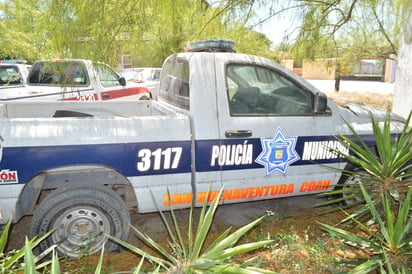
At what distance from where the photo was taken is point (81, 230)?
3.33m

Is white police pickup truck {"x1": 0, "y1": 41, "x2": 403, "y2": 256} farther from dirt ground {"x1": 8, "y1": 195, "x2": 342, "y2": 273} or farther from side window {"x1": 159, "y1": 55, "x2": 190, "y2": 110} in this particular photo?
dirt ground {"x1": 8, "y1": 195, "x2": 342, "y2": 273}

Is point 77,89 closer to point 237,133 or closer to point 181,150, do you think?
point 181,150

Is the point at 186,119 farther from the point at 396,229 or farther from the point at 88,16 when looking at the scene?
the point at 396,229

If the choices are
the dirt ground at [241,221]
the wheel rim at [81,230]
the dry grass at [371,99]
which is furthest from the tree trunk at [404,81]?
the dry grass at [371,99]

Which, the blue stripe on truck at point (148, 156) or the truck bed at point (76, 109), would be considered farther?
the truck bed at point (76, 109)

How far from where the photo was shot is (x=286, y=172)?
3797mm

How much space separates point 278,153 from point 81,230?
6.80 ft

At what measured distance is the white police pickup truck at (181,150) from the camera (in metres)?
3.06

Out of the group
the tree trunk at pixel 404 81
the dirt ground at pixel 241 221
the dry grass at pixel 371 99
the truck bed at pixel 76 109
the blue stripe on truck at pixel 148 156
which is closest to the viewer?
the blue stripe on truck at pixel 148 156

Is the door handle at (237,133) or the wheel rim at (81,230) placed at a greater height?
the door handle at (237,133)

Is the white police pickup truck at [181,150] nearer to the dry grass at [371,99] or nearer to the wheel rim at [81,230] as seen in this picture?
the wheel rim at [81,230]

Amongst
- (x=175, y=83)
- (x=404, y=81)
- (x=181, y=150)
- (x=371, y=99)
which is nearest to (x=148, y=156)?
(x=181, y=150)

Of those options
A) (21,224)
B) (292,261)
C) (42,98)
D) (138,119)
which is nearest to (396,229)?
(292,261)

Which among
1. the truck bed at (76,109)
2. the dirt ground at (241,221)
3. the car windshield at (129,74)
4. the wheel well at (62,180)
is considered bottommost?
the dirt ground at (241,221)
